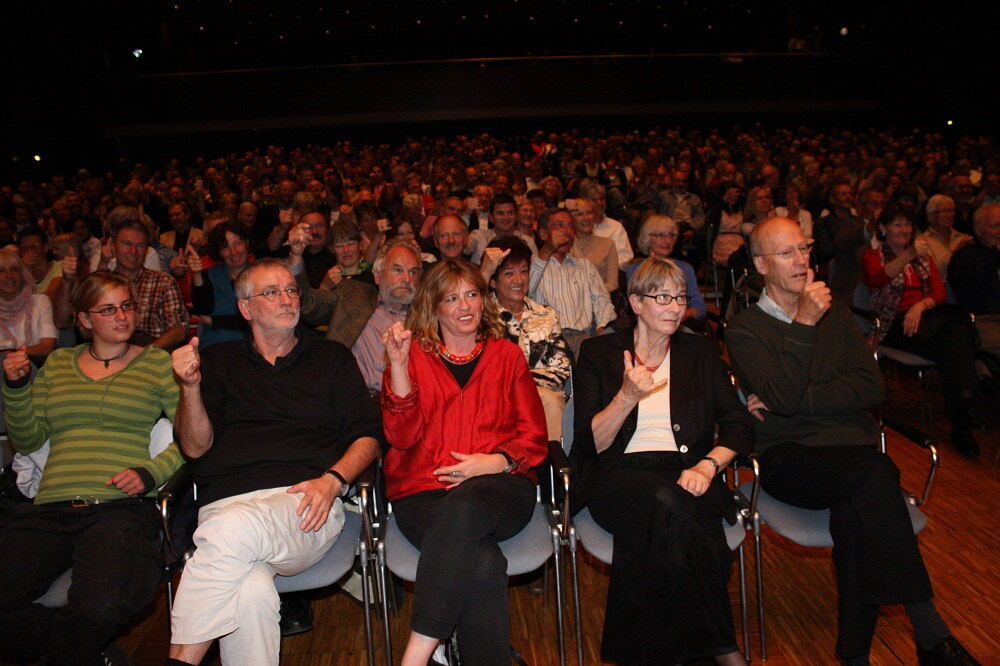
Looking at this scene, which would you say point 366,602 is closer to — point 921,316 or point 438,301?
point 438,301

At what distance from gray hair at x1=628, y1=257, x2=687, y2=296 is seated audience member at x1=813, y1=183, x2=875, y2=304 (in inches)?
99.2

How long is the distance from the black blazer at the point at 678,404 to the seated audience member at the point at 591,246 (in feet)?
7.47

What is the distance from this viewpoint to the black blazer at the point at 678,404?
8.90ft

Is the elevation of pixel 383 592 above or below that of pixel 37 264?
below

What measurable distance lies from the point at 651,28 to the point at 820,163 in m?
9.85

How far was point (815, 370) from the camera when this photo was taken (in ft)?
9.46

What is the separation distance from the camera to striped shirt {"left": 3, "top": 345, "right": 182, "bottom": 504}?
264 cm

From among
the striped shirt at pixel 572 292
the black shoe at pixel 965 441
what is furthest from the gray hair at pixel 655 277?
the black shoe at pixel 965 441

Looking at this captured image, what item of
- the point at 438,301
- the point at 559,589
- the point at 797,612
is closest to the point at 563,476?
the point at 559,589

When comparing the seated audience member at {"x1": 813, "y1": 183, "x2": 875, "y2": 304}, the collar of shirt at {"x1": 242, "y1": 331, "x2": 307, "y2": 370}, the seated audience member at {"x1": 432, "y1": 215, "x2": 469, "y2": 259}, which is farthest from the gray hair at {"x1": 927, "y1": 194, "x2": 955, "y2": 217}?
the collar of shirt at {"x1": 242, "y1": 331, "x2": 307, "y2": 370}

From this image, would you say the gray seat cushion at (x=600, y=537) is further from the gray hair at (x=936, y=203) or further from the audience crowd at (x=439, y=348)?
the gray hair at (x=936, y=203)

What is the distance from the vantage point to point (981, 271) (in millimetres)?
4406

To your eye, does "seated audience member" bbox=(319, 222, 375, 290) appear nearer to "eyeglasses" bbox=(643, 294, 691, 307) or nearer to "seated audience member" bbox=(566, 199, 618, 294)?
"seated audience member" bbox=(566, 199, 618, 294)

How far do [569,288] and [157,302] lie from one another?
84.3 inches
